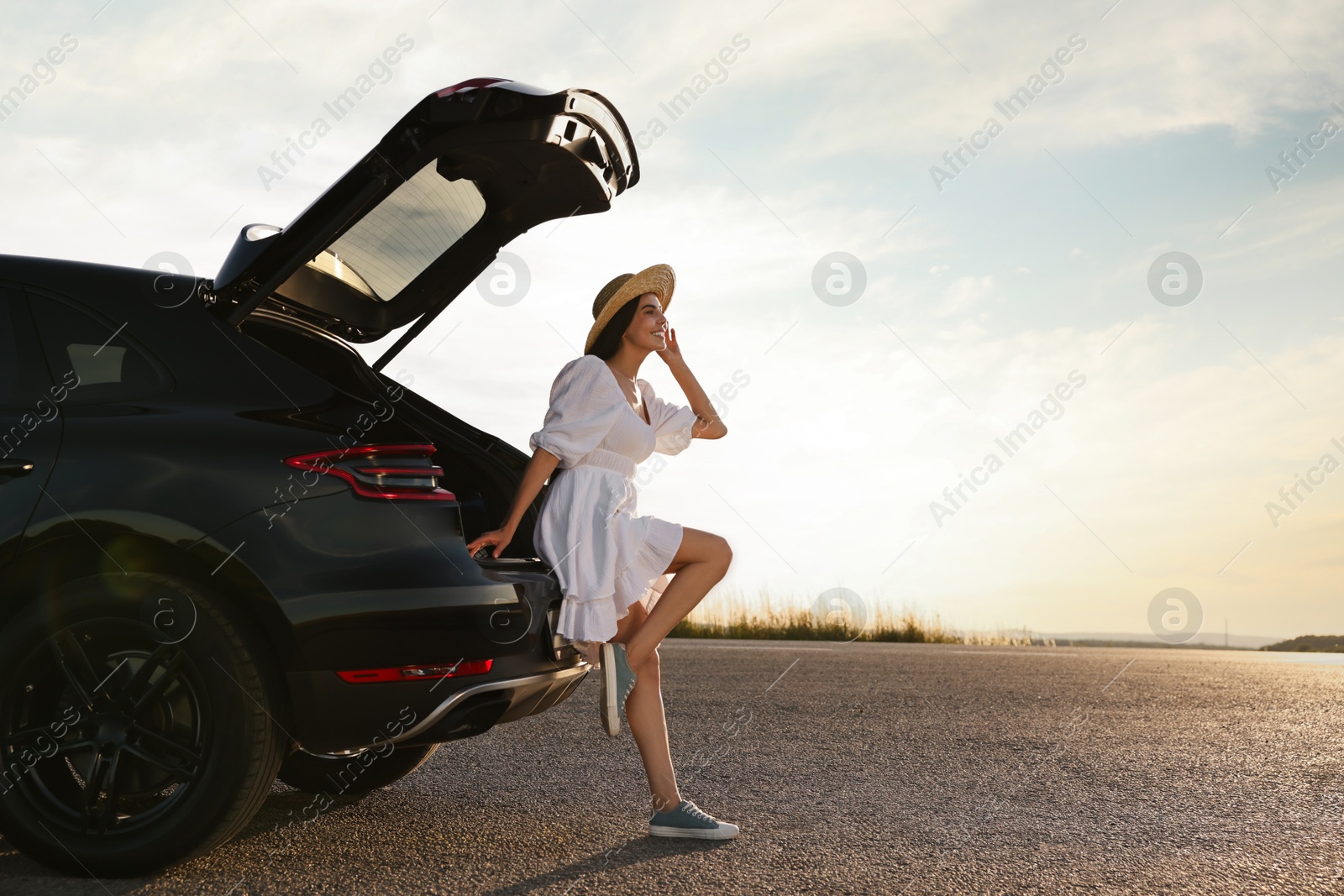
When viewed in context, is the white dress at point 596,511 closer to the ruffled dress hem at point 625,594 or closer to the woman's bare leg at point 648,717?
the ruffled dress hem at point 625,594

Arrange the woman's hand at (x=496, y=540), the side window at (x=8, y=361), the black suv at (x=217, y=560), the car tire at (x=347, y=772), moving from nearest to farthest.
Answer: the black suv at (x=217, y=560) → the side window at (x=8, y=361) → the woman's hand at (x=496, y=540) → the car tire at (x=347, y=772)

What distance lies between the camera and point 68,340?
352 centimetres

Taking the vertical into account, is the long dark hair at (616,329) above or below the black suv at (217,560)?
above

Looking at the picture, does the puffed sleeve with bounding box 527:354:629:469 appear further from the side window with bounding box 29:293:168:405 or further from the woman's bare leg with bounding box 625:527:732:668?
the side window with bounding box 29:293:168:405

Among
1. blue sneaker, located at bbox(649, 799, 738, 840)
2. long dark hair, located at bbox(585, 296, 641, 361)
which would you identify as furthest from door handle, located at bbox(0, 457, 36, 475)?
blue sneaker, located at bbox(649, 799, 738, 840)

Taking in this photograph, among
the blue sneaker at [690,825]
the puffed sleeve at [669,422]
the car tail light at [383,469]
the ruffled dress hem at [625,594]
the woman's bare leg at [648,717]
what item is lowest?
the blue sneaker at [690,825]

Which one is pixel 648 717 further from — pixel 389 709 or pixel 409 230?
pixel 409 230

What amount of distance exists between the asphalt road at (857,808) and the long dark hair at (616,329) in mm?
1841

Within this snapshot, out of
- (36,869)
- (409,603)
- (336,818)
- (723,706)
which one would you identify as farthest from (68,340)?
(723,706)

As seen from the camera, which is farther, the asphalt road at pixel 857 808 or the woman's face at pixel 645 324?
the woman's face at pixel 645 324

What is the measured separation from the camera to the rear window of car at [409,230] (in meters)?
3.74

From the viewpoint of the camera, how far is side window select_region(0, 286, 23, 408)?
11.3 feet

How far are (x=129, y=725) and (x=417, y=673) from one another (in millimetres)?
919

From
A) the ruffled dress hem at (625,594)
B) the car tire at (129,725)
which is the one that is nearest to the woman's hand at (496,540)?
the ruffled dress hem at (625,594)
